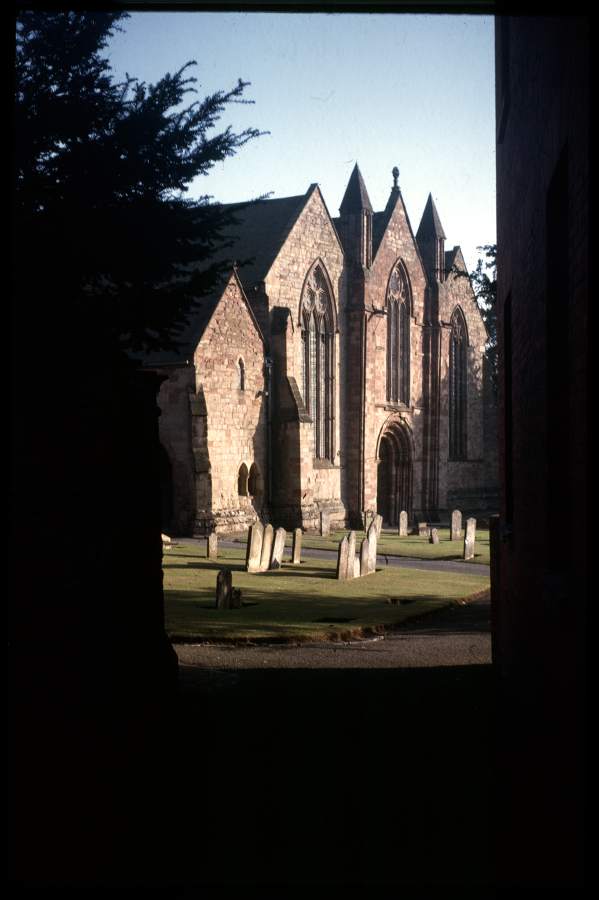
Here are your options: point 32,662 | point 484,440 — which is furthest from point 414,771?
point 484,440

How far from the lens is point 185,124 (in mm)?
10812

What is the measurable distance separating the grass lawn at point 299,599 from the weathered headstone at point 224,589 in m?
0.16

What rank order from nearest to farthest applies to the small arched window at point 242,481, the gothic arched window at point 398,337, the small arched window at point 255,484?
the small arched window at point 242,481 < the small arched window at point 255,484 < the gothic arched window at point 398,337

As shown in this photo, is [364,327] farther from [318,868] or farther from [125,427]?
[318,868]

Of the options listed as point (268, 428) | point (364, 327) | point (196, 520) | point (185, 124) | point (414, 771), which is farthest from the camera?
point (364, 327)

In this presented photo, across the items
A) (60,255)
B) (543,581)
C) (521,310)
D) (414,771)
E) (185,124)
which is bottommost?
(414,771)

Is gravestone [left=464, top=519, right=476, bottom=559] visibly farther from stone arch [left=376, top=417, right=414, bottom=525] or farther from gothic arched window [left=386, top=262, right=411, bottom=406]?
gothic arched window [left=386, top=262, right=411, bottom=406]

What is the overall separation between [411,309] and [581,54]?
38679 mm

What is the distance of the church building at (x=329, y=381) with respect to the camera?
99.5ft

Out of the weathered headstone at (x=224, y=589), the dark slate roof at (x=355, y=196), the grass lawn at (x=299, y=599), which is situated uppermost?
the dark slate roof at (x=355, y=196)

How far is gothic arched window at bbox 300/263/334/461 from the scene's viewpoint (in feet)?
120

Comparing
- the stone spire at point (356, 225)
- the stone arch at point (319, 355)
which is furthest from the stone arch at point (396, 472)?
the stone spire at point (356, 225)

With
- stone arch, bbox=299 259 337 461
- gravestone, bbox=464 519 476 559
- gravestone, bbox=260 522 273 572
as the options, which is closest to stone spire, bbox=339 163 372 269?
stone arch, bbox=299 259 337 461

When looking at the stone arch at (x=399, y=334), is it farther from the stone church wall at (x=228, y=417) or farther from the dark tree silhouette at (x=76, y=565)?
the dark tree silhouette at (x=76, y=565)
